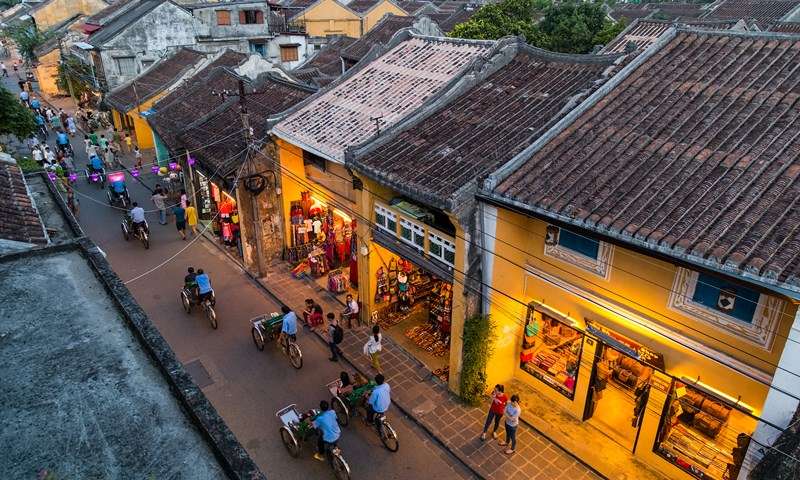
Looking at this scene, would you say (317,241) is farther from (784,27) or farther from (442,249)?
(784,27)

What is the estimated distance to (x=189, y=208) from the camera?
74.8ft

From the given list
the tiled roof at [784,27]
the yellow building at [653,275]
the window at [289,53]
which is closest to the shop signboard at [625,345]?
the yellow building at [653,275]

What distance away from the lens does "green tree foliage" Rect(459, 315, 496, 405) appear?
12.7 metres

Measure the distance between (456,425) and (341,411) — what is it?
9.32ft

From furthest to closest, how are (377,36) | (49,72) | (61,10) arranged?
1. (61,10)
2. (49,72)
3. (377,36)

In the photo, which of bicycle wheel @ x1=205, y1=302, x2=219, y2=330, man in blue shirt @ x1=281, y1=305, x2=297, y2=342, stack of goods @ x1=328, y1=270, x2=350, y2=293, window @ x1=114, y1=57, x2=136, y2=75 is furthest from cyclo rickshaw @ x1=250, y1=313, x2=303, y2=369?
window @ x1=114, y1=57, x2=136, y2=75

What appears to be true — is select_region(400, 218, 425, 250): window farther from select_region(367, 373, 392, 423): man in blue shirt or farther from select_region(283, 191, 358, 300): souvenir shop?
select_region(283, 191, 358, 300): souvenir shop

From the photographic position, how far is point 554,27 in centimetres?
3353

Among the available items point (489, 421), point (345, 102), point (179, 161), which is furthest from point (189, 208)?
point (489, 421)

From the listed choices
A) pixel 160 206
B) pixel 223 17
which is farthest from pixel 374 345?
pixel 223 17

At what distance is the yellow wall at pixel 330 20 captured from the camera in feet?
157

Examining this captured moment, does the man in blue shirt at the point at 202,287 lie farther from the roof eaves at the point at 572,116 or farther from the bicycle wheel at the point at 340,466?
the roof eaves at the point at 572,116

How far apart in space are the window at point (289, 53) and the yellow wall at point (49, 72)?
84.8 ft

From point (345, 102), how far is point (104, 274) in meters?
11.2
